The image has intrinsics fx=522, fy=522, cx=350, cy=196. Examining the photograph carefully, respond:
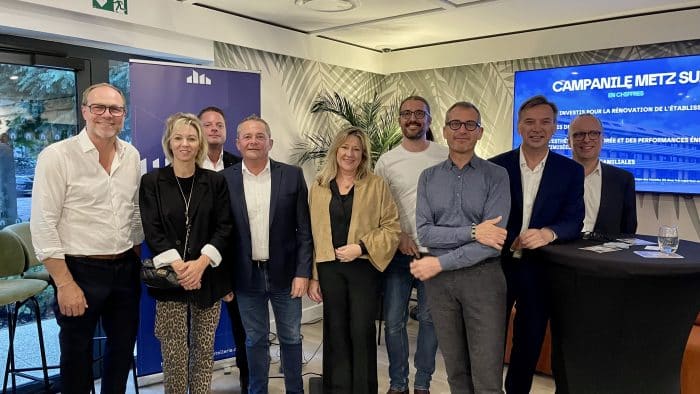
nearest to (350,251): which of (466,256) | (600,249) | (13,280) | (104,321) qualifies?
(466,256)

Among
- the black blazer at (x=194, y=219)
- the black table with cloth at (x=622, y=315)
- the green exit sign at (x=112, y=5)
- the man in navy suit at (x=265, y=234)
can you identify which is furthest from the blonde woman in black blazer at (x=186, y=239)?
the black table with cloth at (x=622, y=315)

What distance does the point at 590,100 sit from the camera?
4293mm

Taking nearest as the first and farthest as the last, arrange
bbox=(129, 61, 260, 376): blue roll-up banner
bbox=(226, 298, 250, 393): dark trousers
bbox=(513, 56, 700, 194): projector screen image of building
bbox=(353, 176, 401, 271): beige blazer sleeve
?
bbox=(353, 176, 401, 271): beige blazer sleeve
bbox=(226, 298, 250, 393): dark trousers
bbox=(129, 61, 260, 376): blue roll-up banner
bbox=(513, 56, 700, 194): projector screen image of building

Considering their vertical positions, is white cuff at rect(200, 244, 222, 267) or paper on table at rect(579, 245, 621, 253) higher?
paper on table at rect(579, 245, 621, 253)

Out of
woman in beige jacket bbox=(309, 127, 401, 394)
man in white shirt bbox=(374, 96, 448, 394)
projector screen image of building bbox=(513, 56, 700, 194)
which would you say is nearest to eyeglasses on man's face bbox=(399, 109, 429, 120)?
man in white shirt bbox=(374, 96, 448, 394)

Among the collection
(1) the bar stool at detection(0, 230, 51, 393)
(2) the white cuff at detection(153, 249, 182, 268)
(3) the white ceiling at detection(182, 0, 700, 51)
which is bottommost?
(1) the bar stool at detection(0, 230, 51, 393)

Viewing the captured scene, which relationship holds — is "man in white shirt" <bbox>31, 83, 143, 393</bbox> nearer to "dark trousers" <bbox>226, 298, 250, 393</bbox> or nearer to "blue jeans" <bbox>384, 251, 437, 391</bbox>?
"dark trousers" <bbox>226, 298, 250, 393</bbox>

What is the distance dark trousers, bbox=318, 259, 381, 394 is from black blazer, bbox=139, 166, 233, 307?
0.52m

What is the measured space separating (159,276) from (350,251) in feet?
2.85

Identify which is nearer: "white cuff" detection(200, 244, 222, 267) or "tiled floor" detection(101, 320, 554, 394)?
"white cuff" detection(200, 244, 222, 267)

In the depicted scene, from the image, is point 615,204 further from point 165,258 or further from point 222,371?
point 222,371

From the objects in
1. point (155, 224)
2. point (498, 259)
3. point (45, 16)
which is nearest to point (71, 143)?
point (155, 224)

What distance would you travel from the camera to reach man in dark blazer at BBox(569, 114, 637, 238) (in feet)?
9.29

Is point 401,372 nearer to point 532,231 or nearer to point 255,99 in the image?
point 532,231
